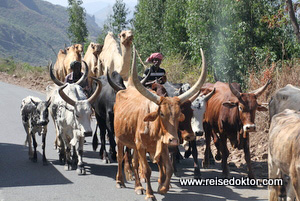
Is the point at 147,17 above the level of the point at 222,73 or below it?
above

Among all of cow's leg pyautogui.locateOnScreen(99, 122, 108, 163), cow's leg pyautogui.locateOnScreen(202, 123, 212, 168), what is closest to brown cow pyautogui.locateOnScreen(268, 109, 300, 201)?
cow's leg pyautogui.locateOnScreen(202, 123, 212, 168)

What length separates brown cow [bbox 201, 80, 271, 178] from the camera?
7.69 meters

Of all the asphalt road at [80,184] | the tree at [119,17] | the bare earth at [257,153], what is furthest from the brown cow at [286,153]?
the tree at [119,17]

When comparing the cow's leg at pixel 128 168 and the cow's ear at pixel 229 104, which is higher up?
the cow's ear at pixel 229 104

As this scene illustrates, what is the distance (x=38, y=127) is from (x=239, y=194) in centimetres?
448

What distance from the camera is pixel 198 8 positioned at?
52.5ft

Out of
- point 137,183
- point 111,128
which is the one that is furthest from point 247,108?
point 111,128

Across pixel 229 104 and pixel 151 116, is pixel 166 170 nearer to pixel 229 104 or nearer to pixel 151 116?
pixel 151 116

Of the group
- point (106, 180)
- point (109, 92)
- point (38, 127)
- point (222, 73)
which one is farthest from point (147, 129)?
point (222, 73)

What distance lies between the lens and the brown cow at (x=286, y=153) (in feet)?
17.1

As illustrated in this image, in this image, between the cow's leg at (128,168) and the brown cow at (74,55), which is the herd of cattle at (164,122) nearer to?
the cow's leg at (128,168)

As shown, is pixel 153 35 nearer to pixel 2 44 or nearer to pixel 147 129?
pixel 147 129

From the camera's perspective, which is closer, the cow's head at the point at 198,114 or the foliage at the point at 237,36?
the cow's head at the point at 198,114

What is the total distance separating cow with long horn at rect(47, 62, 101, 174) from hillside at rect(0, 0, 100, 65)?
7396 centimetres
